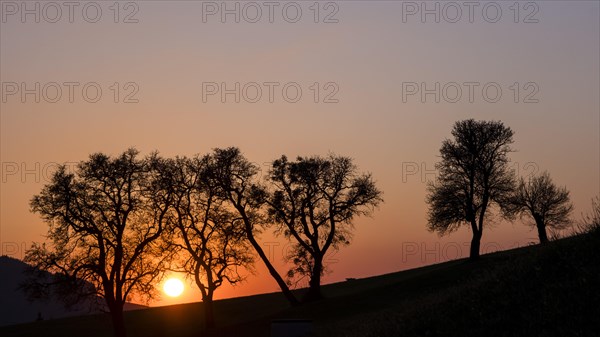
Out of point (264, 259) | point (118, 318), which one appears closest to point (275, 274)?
point (264, 259)

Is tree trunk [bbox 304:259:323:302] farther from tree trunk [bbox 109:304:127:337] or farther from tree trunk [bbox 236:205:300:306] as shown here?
tree trunk [bbox 109:304:127:337]

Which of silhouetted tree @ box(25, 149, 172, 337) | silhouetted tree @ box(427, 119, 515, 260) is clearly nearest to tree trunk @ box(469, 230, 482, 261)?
silhouetted tree @ box(427, 119, 515, 260)

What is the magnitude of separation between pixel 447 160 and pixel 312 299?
19.8 metres

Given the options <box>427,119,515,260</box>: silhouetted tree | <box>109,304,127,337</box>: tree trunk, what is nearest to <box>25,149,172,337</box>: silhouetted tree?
<box>109,304,127,337</box>: tree trunk

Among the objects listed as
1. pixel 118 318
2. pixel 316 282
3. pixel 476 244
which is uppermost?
pixel 476 244

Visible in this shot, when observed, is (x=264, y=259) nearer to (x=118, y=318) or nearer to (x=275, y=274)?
(x=275, y=274)

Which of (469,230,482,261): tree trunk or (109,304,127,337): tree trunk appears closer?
(109,304,127,337): tree trunk

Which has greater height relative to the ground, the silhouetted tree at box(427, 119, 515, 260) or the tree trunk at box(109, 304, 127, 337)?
the silhouetted tree at box(427, 119, 515, 260)

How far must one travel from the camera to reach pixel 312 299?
6412cm

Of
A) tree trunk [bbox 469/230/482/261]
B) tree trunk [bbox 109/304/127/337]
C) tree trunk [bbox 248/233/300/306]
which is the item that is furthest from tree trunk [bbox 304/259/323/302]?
tree trunk [bbox 109/304/127/337]

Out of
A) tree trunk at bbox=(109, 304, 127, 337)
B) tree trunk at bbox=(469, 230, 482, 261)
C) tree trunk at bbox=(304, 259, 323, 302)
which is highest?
tree trunk at bbox=(469, 230, 482, 261)

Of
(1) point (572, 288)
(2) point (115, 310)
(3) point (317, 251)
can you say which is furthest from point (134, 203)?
(1) point (572, 288)

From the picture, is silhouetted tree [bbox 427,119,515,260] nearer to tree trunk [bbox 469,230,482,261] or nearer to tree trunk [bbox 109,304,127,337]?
tree trunk [bbox 469,230,482,261]

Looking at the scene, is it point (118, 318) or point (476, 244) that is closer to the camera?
point (118, 318)
